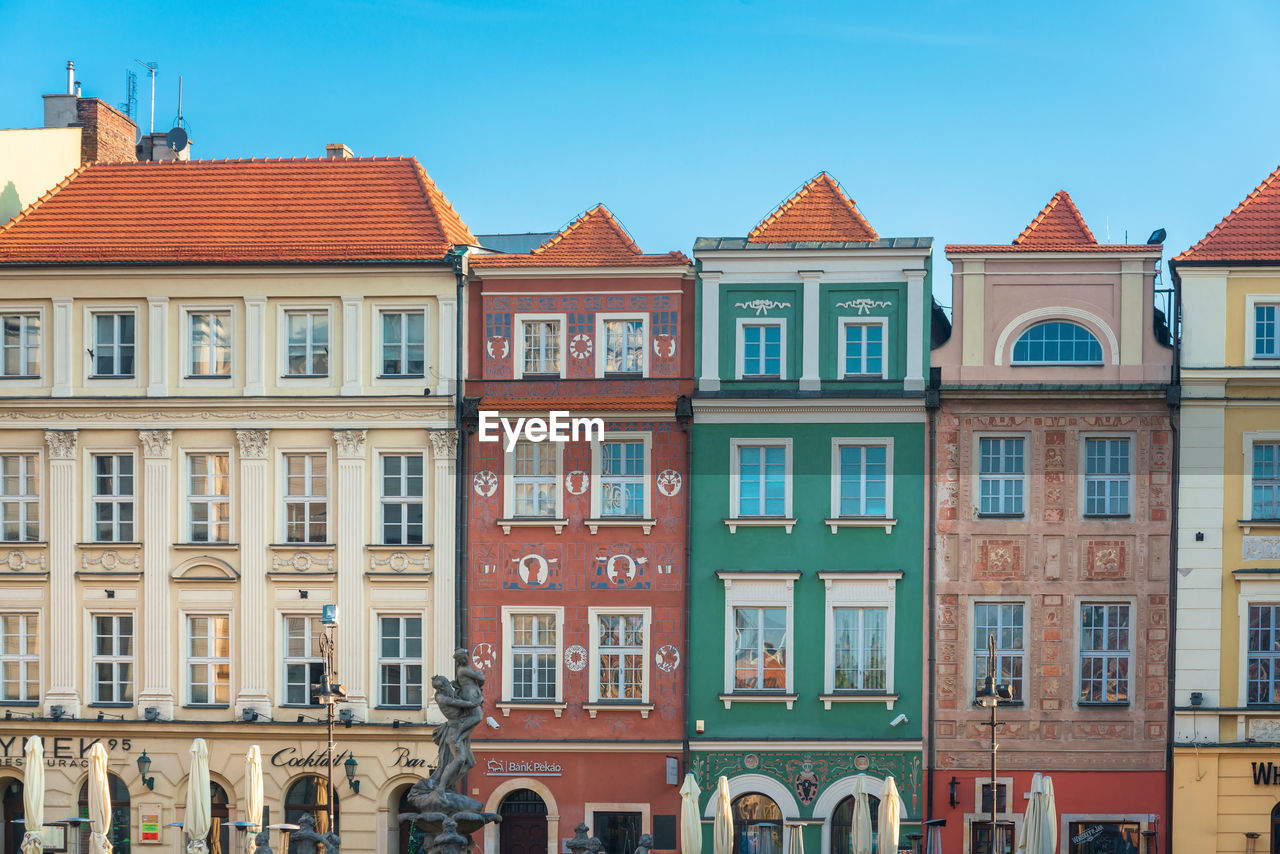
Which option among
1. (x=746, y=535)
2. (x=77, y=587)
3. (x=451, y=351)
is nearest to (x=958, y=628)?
(x=746, y=535)

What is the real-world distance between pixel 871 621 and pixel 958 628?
1.70 m

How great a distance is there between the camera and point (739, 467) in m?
30.7

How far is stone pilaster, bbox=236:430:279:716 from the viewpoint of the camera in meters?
31.2

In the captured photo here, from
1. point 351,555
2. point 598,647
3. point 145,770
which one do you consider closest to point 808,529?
point 598,647

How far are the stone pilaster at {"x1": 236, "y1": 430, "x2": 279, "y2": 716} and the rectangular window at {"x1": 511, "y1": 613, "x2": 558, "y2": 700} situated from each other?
4888mm

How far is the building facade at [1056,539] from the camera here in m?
30.0

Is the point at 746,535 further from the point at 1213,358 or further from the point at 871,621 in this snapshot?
the point at 1213,358

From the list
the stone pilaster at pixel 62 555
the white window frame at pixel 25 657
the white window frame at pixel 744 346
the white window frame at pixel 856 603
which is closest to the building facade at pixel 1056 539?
the white window frame at pixel 856 603

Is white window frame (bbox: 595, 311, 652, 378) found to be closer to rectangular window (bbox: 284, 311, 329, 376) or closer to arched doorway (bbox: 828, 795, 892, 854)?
rectangular window (bbox: 284, 311, 329, 376)

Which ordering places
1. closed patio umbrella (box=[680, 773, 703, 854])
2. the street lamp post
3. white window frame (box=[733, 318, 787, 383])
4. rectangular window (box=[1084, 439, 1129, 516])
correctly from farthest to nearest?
white window frame (box=[733, 318, 787, 383]), rectangular window (box=[1084, 439, 1129, 516]), closed patio umbrella (box=[680, 773, 703, 854]), the street lamp post

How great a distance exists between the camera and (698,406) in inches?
1207

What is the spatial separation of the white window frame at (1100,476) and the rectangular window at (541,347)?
10519 mm

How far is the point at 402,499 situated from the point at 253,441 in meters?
3.25

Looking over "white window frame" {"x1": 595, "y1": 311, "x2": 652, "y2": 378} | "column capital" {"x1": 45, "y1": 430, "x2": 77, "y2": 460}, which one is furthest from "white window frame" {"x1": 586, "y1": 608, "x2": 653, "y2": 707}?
"column capital" {"x1": 45, "y1": 430, "x2": 77, "y2": 460}
